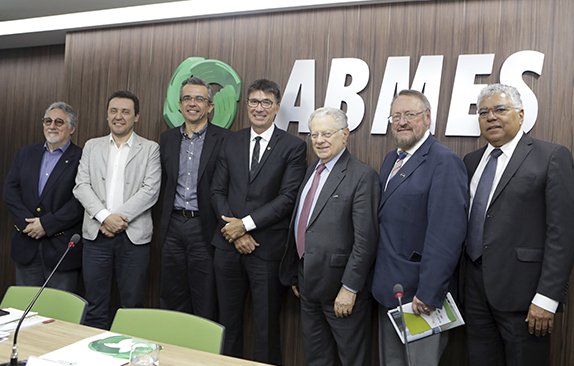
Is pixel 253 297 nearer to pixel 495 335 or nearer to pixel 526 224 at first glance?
pixel 495 335

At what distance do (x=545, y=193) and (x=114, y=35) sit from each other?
385 cm

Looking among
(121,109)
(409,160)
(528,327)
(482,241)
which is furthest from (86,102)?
(528,327)

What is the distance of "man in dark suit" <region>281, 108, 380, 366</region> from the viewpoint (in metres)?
2.41

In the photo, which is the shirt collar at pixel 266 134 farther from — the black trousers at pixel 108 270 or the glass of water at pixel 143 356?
the glass of water at pixel 143 356

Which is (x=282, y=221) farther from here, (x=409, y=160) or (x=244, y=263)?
(x=409, y=160)

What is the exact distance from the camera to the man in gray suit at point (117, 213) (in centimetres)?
318

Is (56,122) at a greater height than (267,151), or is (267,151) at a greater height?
(56,122)

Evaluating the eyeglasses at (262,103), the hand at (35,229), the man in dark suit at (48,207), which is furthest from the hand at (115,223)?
the eyeglasses at (262,103)

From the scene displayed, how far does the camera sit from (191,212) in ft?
10.2

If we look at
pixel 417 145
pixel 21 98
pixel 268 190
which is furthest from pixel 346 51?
pixel 21 98

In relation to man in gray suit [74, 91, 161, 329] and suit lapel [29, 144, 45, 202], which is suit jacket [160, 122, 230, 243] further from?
suit lapel [29, 144, 45, 202]

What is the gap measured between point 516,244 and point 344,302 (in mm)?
979

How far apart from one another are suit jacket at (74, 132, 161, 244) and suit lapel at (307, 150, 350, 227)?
4.70 feet

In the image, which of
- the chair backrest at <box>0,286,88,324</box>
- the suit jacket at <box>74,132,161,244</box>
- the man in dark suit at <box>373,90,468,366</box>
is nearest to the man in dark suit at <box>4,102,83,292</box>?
the suit jacket at <box>74,132,161,244</box>
